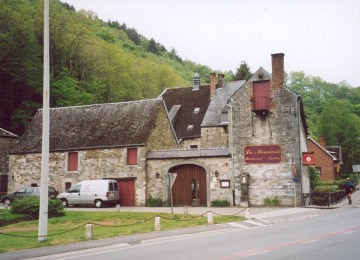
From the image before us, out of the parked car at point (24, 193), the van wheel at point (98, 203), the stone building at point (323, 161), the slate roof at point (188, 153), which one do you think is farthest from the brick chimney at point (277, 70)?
the stone building at point (323, 161)

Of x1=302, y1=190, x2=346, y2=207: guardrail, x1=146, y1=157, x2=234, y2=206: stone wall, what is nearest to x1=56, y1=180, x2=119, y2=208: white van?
x1=146, y1=157, x2=234, y2=206: stone wall

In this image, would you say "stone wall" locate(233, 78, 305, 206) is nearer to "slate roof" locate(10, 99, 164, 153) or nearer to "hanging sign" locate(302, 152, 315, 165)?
"hanging sign" locate(302, 152, 315, 165)

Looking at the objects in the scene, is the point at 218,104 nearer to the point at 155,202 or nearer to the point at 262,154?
the point at 262,154

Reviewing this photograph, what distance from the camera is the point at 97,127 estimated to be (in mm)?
Result: 35594

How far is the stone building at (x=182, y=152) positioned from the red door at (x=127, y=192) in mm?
75

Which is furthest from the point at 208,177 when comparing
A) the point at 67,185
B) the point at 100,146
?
the point at 67,185

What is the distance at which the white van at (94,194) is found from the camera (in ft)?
98.6

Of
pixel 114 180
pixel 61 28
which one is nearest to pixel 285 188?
pixel 114 180

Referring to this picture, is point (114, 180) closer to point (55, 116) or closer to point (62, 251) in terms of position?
point (55, 116)

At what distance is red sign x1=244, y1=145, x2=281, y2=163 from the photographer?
91.8 feet

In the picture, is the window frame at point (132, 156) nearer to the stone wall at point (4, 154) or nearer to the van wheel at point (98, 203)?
the van wheel at point (98, 203)

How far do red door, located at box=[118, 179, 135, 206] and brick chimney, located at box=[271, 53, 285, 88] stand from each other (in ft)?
42.3

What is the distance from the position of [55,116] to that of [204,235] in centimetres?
2739

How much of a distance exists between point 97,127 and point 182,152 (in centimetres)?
922
